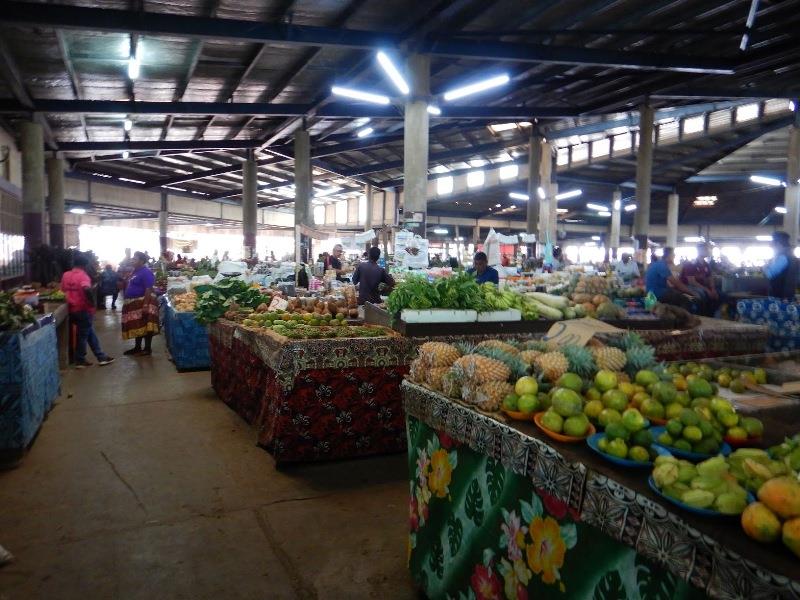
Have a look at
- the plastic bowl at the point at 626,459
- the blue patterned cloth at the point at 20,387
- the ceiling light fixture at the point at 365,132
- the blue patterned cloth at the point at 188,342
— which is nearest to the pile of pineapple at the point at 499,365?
the plastic bowl at the point at 626,459

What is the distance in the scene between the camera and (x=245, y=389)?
5.51m

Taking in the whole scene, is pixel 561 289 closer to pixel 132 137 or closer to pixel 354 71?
pixel 354 71

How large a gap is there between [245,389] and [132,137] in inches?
610

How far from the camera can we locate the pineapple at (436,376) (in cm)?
275

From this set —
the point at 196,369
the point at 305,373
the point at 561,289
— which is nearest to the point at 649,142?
the point at 561,289

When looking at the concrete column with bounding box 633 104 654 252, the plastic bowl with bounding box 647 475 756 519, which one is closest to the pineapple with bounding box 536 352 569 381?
the plastic bowl with bounding box 647 475 756 519

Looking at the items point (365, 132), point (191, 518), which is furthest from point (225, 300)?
point (365, 132)

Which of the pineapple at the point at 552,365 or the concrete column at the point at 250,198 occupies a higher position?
the concrete column at the point at 250,198

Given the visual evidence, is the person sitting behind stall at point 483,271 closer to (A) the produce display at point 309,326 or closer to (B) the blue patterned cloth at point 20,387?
(A) the produce display at point 309,326

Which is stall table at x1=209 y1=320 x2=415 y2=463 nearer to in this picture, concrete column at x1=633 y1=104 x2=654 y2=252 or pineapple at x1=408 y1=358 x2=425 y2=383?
pineapple at x1=408 y1=358 x2=425 y2=383

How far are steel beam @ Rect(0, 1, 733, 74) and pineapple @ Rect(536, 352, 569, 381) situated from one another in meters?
9.16

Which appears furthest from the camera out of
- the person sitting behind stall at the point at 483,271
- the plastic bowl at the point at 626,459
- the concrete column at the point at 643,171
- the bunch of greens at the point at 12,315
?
the concrete column at the point at 643,171

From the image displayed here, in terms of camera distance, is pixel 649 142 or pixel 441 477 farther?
pixel 649 142

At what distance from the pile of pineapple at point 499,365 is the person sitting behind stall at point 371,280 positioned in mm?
4230
